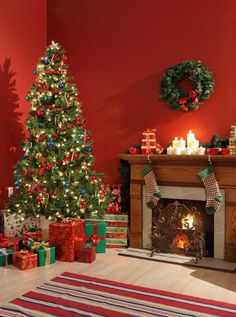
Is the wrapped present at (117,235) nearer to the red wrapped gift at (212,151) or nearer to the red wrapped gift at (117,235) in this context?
the red wrapped gift at (117,235)

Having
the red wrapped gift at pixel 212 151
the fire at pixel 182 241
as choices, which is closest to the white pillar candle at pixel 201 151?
the red wrapped gift at pixel 212 151

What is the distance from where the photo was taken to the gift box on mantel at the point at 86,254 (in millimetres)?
4105

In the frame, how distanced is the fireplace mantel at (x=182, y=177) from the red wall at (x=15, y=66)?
1.51 m

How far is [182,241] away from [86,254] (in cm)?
111

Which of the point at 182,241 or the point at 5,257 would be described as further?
the point at 182,241

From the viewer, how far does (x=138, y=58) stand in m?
4.92

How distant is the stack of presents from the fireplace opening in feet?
1.53

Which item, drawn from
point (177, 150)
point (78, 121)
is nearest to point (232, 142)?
point (177, 150)

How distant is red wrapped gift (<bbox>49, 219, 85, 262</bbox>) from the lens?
4141 mm

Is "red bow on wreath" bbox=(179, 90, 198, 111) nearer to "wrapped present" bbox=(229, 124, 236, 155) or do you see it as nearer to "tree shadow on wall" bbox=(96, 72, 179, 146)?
"tree shadow on wall" bbox=(96, 72, 179, 146)

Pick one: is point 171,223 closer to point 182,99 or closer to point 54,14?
point 182,99

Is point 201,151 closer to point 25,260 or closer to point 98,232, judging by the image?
point 98,232

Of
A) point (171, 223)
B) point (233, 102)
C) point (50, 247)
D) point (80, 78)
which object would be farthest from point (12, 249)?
point (233, 102)

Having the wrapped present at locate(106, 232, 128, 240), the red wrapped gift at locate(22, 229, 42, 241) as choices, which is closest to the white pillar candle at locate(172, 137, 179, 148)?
the wrapped present at locate(106, 232, 128, 240)
